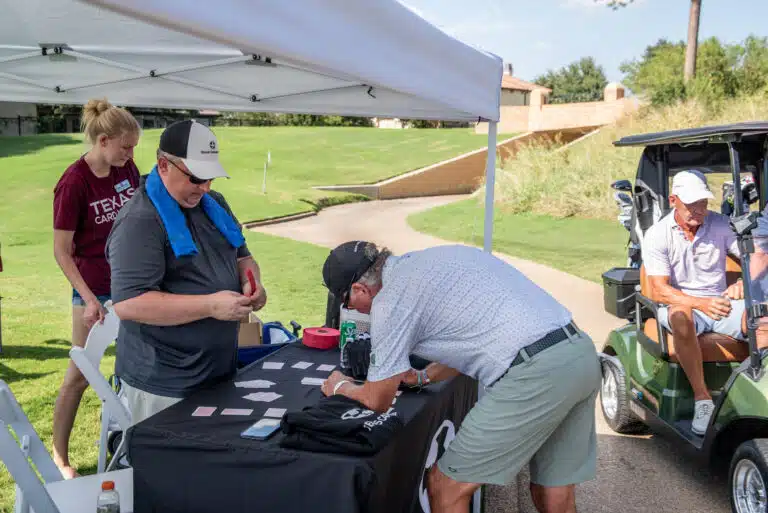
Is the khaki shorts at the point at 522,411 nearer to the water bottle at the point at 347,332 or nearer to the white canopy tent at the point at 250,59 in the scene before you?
the water bottle at the point at 347,332

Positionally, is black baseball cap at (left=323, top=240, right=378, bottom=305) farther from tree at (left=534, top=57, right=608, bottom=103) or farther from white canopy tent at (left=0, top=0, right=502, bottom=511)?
tree at (left=534, top=57, right=608, bottom=103)

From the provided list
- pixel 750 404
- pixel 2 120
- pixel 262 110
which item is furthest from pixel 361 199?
pixel 2 120

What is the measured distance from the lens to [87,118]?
3.76 m

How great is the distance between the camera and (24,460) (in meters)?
2.33

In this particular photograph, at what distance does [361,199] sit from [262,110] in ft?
77.0

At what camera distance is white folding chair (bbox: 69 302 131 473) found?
10.6 ft

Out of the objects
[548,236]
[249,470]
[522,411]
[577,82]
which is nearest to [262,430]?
[249,470]

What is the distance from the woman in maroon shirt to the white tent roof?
1.51 feet

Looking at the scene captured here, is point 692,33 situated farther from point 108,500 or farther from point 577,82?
point 577,82

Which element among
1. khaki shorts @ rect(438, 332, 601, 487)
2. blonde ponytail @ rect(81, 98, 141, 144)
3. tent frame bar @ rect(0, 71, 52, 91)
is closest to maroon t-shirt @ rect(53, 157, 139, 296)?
blonde ponytail @ rect(81, 98, 141, 144)

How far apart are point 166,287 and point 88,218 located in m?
1.27

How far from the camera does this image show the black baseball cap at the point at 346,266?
2.39 metres

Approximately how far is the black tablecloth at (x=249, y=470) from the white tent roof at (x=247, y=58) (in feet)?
4.10

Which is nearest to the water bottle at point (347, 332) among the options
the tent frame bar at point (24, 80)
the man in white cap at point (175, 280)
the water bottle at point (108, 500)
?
the man in white cap at point (175, 280)
